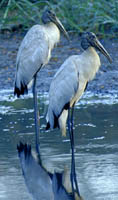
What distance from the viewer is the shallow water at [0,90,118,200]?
18.2 feet

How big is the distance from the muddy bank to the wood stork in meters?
3.70

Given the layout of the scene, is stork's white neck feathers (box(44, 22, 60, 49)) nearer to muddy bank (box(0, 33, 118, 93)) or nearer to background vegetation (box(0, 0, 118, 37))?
muddy bank (box(0, 33, 118, 93))

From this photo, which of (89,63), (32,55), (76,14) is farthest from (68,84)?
(76,14)

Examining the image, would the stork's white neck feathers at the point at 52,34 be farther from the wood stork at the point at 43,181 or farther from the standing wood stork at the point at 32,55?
the wood stork at the point at 43,181

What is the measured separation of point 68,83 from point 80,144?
645 millimetres

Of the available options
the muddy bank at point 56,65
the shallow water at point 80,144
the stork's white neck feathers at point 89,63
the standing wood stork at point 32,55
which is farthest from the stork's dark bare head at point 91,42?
the muddy bank at point 56,65

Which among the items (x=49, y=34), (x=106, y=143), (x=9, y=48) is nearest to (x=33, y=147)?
(x=106, y=143)

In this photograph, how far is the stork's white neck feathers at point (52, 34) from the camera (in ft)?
26.2

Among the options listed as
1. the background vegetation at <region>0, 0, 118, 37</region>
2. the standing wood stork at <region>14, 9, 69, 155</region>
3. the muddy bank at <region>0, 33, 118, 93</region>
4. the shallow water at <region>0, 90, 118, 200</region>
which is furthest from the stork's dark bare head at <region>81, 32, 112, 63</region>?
the background vegetation at <region>0, 0, 118, 37</region>

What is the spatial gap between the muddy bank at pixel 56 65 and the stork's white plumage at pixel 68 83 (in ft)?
9.52

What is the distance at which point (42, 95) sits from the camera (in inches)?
393

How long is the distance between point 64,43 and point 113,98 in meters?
4.45

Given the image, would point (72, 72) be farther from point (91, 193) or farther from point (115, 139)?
point (91, 193)

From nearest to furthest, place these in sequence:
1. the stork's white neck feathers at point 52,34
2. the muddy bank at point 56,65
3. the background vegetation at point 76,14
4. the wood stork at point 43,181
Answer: the wood stork at point 43,181
the stork's white neck feathers at point 52,34
the muddy bank at point 56,65
the background vegetation at point 76,14
